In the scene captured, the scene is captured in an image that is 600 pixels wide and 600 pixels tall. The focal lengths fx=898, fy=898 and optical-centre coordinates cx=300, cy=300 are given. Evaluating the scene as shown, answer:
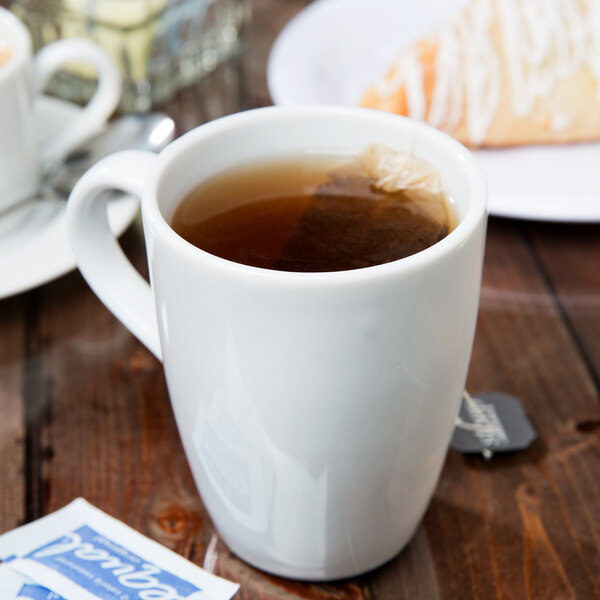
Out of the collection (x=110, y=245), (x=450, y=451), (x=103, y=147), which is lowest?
(x=450, y=451)

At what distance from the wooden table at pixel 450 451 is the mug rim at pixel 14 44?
222mm

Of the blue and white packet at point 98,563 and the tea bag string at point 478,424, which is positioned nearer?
the blue and white packet at point 98,563

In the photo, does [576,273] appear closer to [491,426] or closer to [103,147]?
[491,426]

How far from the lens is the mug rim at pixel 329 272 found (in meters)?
0.52

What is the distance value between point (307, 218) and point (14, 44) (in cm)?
52

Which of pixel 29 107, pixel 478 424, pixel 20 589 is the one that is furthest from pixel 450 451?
pixel 29 107

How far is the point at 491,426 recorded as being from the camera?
0.80 m

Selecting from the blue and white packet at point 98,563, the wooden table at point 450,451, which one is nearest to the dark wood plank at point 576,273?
the wooden table at point 450,451

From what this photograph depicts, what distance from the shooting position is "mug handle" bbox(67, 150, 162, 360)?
25.4 inches

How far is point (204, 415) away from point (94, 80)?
2.67 feet

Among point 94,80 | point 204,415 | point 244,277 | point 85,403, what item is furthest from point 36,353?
point 94,80

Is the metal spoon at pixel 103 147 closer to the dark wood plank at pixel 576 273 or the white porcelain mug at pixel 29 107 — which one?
the white porcelain mug at pixel 29 107

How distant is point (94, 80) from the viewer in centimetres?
129

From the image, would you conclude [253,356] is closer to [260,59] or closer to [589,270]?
[589,270]
